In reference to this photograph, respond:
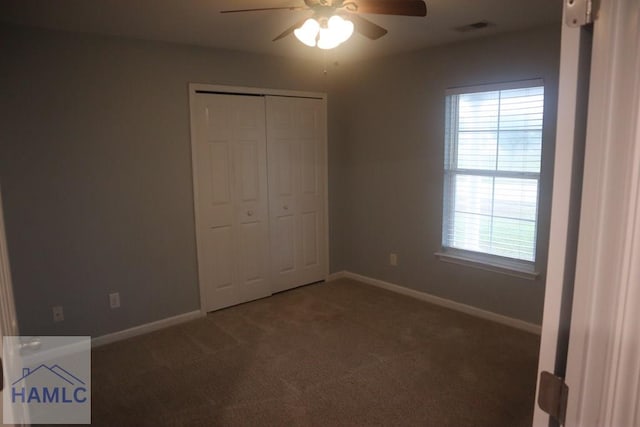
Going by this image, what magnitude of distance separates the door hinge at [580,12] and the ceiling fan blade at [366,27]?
1.88 meters

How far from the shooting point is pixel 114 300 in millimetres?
3525

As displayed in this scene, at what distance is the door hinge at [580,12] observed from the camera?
0.74m

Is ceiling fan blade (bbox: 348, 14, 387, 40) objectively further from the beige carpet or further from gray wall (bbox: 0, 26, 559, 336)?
the beige carpet

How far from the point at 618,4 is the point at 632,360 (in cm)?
60

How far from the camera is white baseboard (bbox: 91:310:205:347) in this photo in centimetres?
347

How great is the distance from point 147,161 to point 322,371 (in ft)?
7.23

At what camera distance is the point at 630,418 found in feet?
2.47

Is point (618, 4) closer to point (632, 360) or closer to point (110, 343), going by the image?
point (632, 360)

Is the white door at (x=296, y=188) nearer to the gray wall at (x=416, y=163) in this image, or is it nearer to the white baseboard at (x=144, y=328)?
the gray wall at (x=416, y=163)

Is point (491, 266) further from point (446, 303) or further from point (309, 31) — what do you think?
point (309, 31)

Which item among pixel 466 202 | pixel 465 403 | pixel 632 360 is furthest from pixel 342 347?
pixel 632 360

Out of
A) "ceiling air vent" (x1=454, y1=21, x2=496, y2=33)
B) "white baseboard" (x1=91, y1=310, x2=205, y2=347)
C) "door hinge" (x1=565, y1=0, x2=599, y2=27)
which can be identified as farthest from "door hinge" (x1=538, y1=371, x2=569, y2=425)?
"white baseboard" (x1=91, y1=310, x2=205, y2=347)

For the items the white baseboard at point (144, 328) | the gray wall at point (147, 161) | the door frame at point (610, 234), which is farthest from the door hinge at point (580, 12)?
the white baseboard at point (144, 328)

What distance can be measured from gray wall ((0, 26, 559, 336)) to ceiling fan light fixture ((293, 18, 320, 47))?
5.46 ft
